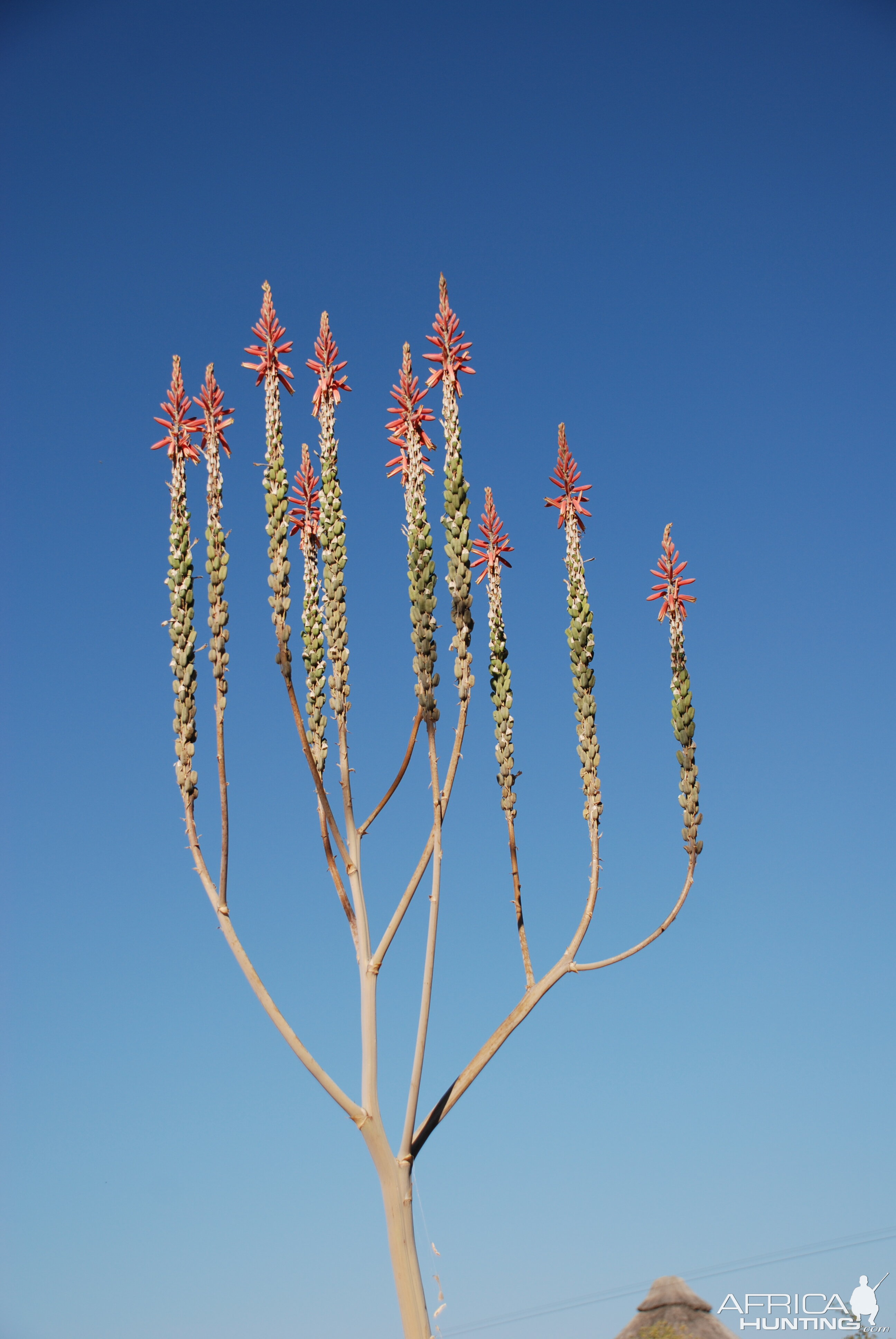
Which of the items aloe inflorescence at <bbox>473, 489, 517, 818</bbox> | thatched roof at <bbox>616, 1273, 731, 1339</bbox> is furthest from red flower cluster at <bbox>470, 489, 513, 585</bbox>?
thatched roof at <bbox>616, 1273, 731, 1339</bbox>

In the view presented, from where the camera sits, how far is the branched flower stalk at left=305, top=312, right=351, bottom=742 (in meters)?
10.3

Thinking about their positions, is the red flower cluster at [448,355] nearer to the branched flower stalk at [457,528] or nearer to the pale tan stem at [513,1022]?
the branched flower stalk at [457,528]

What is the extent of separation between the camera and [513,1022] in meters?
9.80

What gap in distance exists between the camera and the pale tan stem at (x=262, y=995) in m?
9.30

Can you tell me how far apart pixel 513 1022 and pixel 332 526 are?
4.97 metres

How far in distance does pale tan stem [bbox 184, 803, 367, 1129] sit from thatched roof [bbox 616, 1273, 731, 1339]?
12.6 ft

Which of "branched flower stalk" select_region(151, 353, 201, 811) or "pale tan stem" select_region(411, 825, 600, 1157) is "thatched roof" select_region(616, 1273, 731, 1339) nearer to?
"pale tan stem" select_region(411, 825, 600, 1157)

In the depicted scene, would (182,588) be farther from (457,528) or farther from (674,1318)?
(674,1318)

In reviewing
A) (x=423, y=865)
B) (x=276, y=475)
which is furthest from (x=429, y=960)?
(x=276, y=475)

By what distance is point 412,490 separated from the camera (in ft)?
36.1

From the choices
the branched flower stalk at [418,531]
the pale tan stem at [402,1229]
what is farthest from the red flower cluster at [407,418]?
the pale tan stem at [402,1229]

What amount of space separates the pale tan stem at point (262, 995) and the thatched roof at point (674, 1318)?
3838 mm

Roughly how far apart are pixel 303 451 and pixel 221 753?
385 centimetres

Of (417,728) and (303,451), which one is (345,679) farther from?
(303,451)
